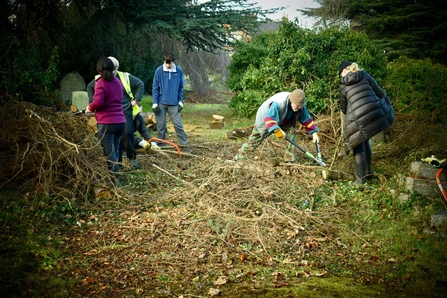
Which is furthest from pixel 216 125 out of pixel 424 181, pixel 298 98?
pixel 424 181

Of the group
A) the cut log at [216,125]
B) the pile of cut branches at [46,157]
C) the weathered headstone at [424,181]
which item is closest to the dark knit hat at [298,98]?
the weathered headstone at [424,181]

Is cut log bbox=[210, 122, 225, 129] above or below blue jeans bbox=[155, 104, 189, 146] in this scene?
below

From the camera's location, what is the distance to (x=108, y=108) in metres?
6.32

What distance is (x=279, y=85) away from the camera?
11.4 m

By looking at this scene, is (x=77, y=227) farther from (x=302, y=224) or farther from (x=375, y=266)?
(x=375, y=266)

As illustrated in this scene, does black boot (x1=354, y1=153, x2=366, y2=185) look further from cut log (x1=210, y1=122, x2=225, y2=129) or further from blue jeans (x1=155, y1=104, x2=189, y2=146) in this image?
cut log (x1=210, y1=122, x2=225, y2=129)

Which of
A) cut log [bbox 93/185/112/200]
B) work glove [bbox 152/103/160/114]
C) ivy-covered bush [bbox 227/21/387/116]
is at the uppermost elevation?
ivy-covered bush [bbox 227/21/387/116]

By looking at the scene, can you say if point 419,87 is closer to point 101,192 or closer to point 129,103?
point 129,103

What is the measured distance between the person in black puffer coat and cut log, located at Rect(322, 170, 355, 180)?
0.87 feet

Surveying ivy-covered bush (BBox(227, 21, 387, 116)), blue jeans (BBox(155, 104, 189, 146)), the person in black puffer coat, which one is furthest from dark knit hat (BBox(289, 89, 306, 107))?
ivy-covered bush (BBox(227, 21, 387, 116))

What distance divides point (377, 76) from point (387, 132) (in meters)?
2.48

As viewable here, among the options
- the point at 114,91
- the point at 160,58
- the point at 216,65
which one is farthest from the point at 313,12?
the point at 114,91

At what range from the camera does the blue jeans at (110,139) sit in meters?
6.34

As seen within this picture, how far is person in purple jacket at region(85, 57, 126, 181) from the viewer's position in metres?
6.17
